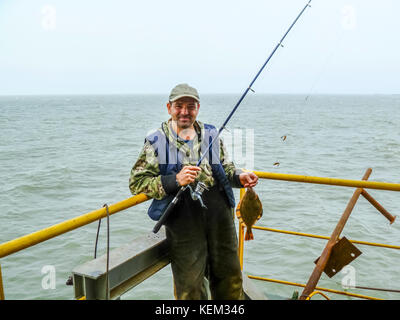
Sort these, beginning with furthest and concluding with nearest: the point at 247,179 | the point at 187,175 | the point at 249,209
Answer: the point at 249,209
the point at 247,179
the point at 187,175

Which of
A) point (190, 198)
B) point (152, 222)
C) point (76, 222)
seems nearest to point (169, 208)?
point (190, 198)

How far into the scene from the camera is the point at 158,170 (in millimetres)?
2654

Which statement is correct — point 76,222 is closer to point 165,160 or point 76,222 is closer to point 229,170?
point 165,160

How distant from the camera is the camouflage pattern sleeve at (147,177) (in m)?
2.53

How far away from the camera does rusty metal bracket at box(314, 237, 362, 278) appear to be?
145 inches

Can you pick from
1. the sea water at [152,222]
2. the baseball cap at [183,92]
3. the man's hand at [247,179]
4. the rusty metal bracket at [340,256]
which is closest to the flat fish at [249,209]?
the man's hand at [247,179]

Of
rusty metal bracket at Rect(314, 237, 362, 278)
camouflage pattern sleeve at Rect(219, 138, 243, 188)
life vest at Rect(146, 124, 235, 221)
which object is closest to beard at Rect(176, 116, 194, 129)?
life vest at Rect(146, 124, 235, 221)

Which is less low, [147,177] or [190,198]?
[147,177]

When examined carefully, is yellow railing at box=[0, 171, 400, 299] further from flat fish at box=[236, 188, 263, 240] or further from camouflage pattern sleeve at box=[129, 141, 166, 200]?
flat fish at box=[236, 188, 263, 240]

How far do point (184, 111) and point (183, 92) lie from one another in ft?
0.45

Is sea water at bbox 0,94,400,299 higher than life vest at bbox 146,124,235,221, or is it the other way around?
life vest at bbox 146,124,235,221

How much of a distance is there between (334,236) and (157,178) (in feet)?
7.29

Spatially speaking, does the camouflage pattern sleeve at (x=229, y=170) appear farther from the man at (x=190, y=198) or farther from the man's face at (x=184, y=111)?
the man's face at (x=184, y=111)

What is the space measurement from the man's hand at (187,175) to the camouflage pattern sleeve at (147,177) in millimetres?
154
